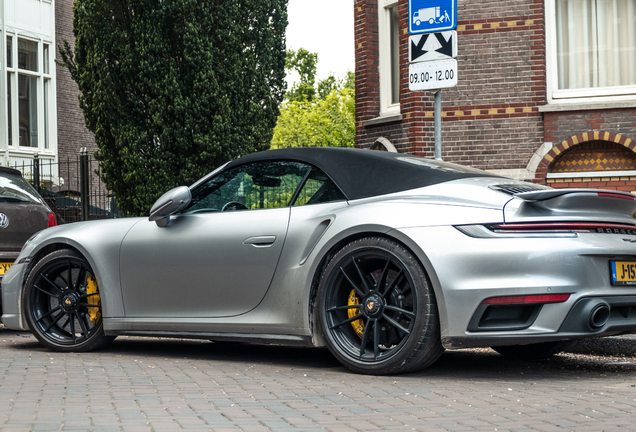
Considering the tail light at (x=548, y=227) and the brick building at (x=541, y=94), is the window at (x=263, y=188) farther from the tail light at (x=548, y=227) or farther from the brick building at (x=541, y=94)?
the brick building at (x=541, y=94)

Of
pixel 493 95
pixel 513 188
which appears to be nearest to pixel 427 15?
pixel 513 188

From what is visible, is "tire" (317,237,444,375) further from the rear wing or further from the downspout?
the downspout

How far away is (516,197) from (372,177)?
954 mm

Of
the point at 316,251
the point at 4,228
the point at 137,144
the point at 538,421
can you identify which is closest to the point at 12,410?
the point at 316,251

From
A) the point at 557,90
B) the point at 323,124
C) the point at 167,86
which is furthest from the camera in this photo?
the point at 323,124

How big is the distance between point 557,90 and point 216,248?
7.72 m

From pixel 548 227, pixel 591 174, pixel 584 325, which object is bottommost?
pixel 584 325

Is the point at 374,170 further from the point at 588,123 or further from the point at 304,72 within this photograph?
the point at 304,72

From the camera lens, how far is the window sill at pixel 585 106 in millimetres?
11258

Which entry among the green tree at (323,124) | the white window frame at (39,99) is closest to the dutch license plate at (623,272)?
the white window frame at (39,99)

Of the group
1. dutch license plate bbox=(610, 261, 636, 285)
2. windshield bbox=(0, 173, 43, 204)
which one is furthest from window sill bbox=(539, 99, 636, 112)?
dutch license plate bbox=(610, 261, 636, 285)

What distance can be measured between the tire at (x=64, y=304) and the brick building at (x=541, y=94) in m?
6.79

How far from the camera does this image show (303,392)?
4449 mm

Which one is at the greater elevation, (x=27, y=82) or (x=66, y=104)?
(x=27, y=82)
